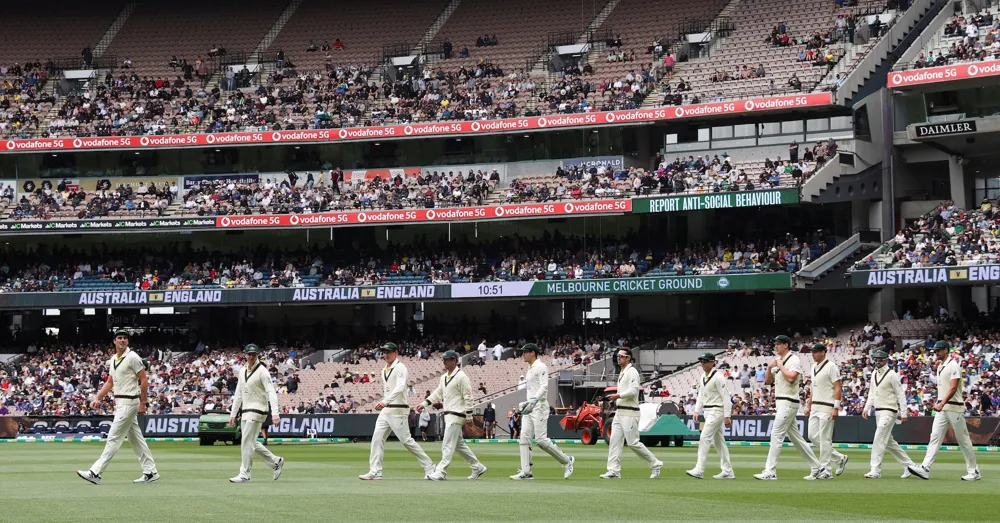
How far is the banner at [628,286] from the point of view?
5366cm

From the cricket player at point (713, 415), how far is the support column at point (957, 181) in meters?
34.6

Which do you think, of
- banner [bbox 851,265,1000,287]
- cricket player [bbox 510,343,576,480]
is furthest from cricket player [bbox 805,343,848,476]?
banner [bbox 851,265,1000,287]

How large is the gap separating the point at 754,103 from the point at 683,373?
1185 centimetres

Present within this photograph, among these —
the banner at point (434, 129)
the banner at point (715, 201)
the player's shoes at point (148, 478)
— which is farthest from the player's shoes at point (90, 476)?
the banner at point (434, 129)

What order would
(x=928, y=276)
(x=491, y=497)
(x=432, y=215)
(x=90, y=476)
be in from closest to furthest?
(x=491, y=497), (x=90, y=476), (x=928, y=276), (x=432, y=215)

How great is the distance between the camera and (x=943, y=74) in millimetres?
49344

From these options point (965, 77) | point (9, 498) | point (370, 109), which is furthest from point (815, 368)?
point (370, 109)

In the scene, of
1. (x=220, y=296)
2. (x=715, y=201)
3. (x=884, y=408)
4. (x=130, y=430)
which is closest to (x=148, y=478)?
(x=130, y=430)

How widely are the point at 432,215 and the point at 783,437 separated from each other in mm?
40586

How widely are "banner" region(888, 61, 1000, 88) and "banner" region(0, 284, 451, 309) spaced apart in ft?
68.3

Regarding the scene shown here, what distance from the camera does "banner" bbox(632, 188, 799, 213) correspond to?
53719 mm

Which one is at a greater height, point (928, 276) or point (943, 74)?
point (943, 74)

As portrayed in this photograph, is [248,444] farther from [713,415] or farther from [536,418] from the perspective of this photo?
[713,415]

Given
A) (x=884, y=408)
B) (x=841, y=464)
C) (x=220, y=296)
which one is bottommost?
(x=841, y=464)
